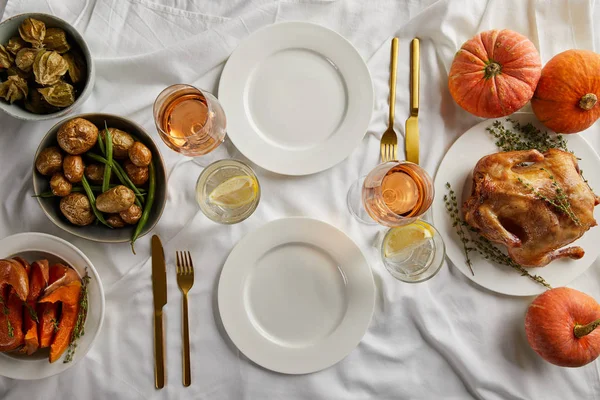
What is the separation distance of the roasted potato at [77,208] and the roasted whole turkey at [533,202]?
1005mm

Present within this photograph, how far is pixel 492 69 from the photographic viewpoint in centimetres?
129

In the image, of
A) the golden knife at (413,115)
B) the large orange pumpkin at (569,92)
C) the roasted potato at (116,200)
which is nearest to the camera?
the roasted potato at (116,200)

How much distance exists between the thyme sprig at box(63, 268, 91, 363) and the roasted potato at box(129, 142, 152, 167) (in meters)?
0.33

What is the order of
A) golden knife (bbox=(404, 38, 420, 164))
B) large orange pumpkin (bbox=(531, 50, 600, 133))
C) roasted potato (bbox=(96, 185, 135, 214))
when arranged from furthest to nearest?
golden knife (bbox=(404, 38, 420, 164)), large orange pumpkin (bbox=(531, 50, 600, 133)), roasted potato (bbox=(96, 185, 135, 214))

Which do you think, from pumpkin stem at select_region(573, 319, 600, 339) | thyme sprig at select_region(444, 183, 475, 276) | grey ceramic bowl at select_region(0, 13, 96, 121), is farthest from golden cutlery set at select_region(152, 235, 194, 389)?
pumpkin stem at select_region(573, 319, 600, 339)

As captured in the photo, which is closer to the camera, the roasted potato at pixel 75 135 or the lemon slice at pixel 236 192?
the roasted potato at pixel 75 135

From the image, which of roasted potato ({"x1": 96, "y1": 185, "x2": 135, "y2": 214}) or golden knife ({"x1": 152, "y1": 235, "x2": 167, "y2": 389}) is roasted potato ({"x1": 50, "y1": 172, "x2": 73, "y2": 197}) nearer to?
roasted potato ({"x1": 96, "y1": 185, "x2": 135, "y2": 214})

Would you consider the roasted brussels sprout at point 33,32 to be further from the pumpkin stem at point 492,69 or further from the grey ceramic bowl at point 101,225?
the pumpkin stem at point 492,69

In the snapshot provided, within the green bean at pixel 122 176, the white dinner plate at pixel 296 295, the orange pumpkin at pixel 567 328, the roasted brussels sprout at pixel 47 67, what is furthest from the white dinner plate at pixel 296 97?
the orange pumpkin at pixel 567 328

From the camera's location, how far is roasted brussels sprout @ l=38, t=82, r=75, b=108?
Answer: 1203 mm

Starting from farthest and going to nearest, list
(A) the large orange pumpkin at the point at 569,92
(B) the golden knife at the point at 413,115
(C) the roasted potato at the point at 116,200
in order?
(B) the golden knife at the point at 413,115
(A) the large orange pumpkin at the point at 569,92
(C) the roasted potato at the point at 116,200

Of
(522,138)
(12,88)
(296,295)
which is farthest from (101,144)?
(522,138)

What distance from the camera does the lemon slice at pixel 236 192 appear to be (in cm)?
131

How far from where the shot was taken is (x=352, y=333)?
1.34 meters
